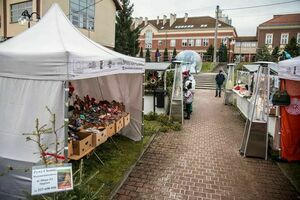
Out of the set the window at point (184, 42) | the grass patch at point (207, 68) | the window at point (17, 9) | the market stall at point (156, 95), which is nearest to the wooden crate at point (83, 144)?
the market stall at point (156, 95)

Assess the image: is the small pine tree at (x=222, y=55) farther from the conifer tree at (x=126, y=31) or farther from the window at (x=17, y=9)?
the window at (x=17, y=9)

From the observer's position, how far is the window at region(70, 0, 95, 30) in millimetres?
20891

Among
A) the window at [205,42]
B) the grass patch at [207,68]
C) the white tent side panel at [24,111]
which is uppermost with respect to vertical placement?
the window at [205,42]

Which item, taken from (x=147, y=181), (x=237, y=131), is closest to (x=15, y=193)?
(x=147, y=181)

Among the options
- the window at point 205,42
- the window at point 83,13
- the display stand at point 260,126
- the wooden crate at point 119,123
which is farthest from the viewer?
the window at point 205,42

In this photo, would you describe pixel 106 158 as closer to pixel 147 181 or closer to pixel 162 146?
pixel 147 181

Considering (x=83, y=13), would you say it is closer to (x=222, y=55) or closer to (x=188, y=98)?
(x=188, y=98)

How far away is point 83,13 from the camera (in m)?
22.1

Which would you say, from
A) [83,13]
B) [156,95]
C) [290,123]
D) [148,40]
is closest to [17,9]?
[83,13]

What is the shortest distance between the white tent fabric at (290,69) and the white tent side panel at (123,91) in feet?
12.5

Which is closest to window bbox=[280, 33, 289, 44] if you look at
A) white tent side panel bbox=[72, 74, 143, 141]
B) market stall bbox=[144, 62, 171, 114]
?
market stall bbox=[144, 62, 171, 114]

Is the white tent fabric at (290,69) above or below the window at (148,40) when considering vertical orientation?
below

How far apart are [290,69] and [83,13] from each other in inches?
762

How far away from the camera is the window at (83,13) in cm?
2089
